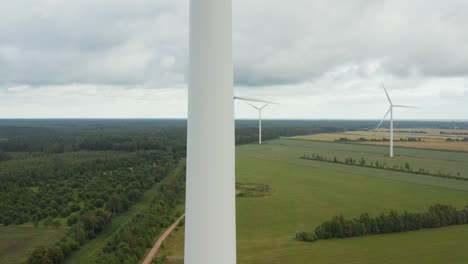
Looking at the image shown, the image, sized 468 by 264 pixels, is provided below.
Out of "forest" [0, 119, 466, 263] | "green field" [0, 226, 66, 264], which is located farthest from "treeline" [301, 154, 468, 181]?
"green field" [0, 226, 66, 264]

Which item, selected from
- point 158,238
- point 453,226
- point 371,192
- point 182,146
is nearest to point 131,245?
point 158,238

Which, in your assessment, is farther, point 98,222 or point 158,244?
point 98,222

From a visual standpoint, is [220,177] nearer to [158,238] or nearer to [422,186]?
[158,238]

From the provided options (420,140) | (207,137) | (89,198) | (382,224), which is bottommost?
(89,198)

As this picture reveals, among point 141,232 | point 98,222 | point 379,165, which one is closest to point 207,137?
point 141,232

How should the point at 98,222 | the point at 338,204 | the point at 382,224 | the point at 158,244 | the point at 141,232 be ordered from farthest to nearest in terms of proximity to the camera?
the point at 338,204 < the point at 98,222 < the point at 382,224 < the point at 141,232 < the point at 158,244

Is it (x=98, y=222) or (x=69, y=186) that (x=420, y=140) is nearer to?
(x=69, y=186)

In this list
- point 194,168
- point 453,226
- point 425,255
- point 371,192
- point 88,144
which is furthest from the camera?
point 88,144
